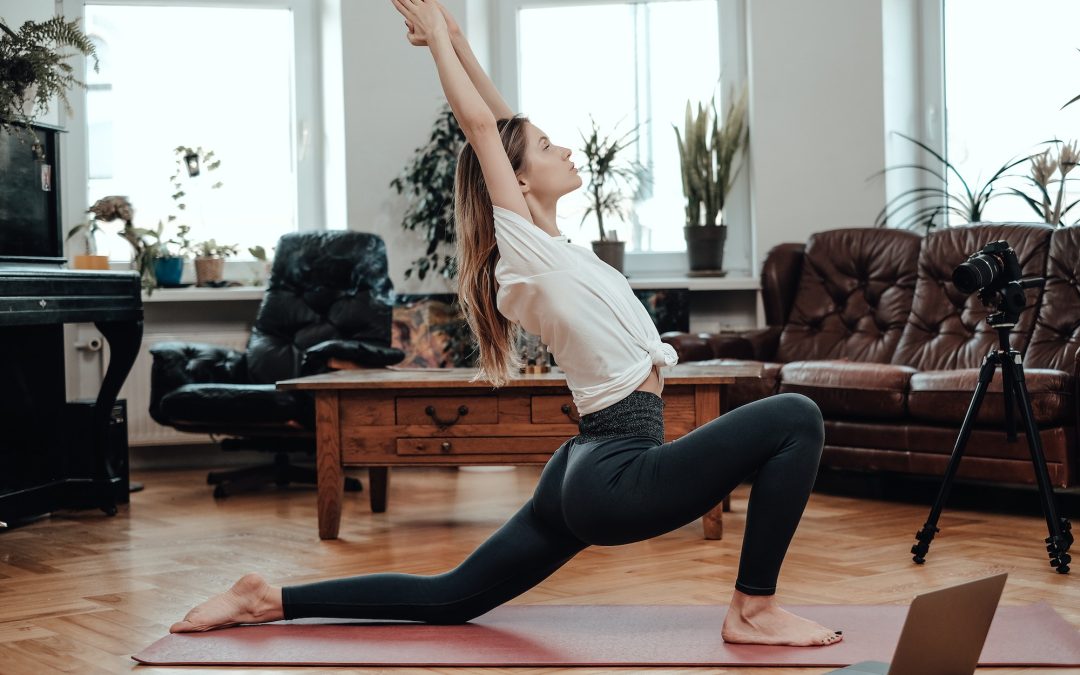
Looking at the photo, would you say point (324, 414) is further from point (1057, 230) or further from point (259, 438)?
point (1057, 230)

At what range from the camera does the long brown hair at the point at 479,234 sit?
7.30 ft

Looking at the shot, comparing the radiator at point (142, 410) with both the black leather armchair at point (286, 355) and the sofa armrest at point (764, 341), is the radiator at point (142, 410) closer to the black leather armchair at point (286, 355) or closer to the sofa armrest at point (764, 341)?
the black leather armchair at point (286, 355)

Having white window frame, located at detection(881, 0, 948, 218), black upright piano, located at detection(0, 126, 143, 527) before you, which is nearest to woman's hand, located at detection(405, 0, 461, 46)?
black upright piano, located at detection(0, 126, 143, 527)

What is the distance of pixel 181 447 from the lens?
557 centimetres

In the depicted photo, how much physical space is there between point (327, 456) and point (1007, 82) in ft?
11.9

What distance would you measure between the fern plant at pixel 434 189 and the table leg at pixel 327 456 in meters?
1.68

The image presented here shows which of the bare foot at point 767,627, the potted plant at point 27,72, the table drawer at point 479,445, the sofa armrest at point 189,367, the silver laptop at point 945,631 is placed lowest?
the bare foot at point 767,627

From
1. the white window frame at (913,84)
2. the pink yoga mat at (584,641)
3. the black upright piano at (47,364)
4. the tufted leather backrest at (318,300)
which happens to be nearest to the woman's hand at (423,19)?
the pink yoga mat at (584,641)

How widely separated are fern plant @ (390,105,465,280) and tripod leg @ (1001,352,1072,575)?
2747 millimetres

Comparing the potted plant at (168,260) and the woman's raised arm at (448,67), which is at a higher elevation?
the woman's raised arm at (448,67)

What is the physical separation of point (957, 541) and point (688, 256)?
2.45 meters

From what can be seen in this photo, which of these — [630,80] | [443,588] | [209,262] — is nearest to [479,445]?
[443,588]

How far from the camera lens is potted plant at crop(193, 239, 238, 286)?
17.9 ft

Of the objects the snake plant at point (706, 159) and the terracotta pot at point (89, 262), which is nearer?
the terracotta pot at point (89, 262)
